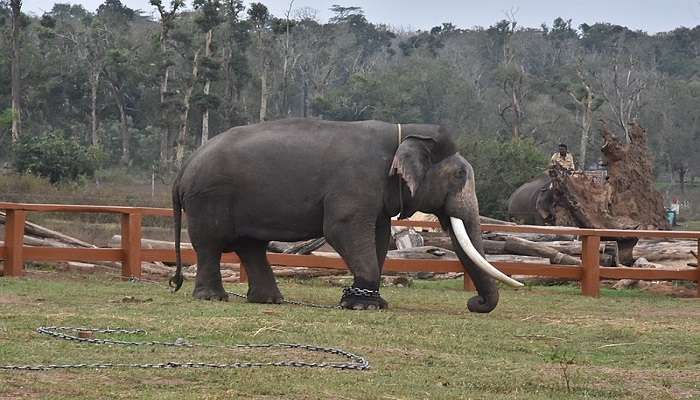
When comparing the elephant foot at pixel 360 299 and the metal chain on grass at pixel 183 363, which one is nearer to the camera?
the metal chain on grass at pixel 183 363

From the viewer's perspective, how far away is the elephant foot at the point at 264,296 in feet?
43.5

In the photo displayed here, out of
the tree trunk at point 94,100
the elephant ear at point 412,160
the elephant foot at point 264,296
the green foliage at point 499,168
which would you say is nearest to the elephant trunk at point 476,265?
the elephant ear at point 412,160

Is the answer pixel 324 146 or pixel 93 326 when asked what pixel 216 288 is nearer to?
pixel 324 146

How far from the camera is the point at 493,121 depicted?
80.5 meters

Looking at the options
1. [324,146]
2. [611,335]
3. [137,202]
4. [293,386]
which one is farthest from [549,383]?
[137,202]

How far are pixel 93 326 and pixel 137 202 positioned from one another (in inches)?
952

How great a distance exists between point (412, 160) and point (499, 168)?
26.7 m

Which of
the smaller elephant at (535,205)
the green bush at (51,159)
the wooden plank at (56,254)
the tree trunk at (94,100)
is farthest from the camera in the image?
the tree trunk at (94,100)

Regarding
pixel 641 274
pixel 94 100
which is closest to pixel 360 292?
pixel 641 274

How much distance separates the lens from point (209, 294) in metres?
13.4

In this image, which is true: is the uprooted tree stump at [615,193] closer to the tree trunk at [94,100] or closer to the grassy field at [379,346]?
the grassy field at [379,346]

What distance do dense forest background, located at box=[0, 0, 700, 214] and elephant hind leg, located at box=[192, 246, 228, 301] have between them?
26.7 m

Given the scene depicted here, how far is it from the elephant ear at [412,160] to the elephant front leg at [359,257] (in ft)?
1.91

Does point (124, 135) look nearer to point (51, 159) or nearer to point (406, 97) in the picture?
point (406, 97)
